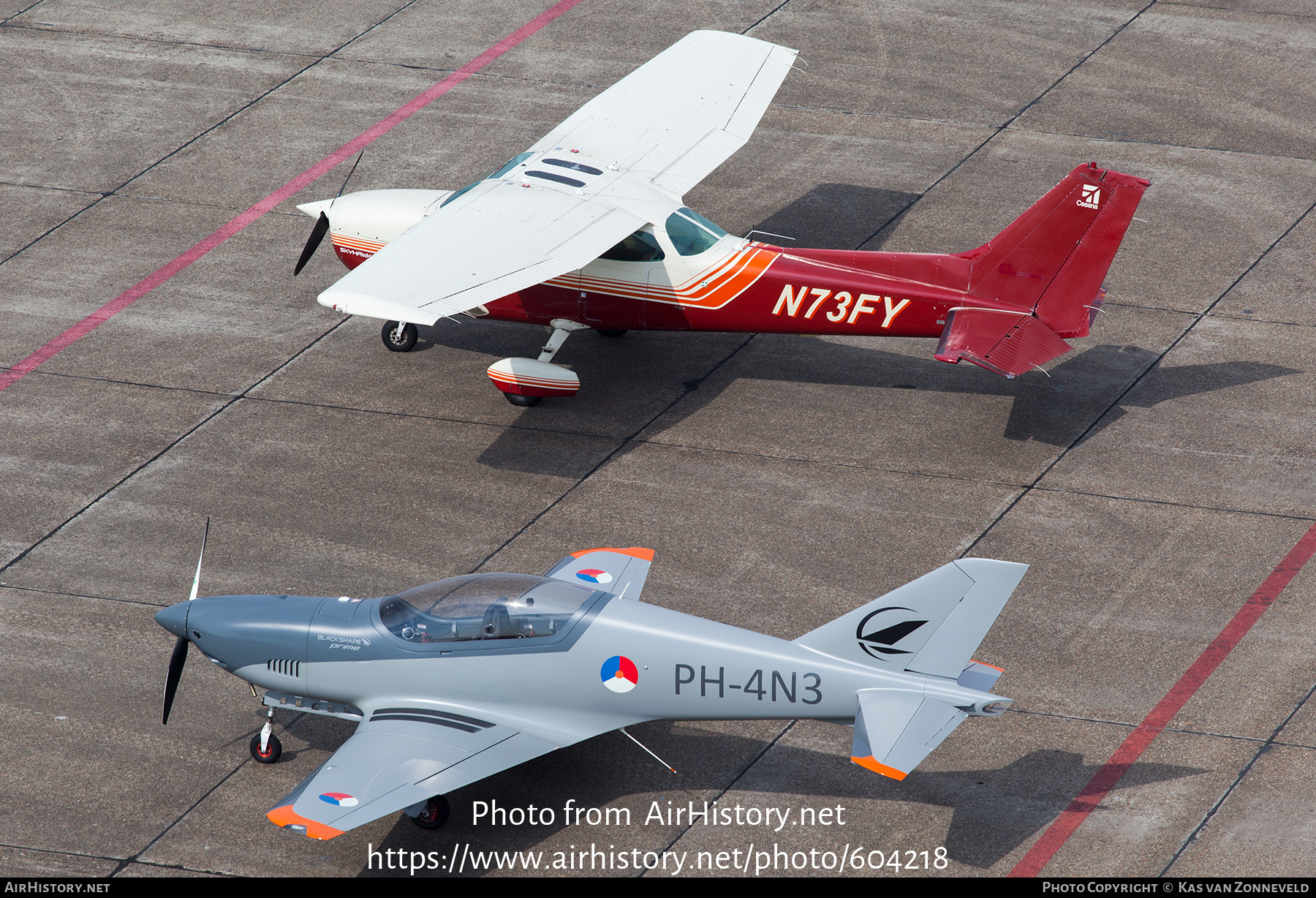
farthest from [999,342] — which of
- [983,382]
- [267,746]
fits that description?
[267,746]

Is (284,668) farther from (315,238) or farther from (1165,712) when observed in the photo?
(315,238)

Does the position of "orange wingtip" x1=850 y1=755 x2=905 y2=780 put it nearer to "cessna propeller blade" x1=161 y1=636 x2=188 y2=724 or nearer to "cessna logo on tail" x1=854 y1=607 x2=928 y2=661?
"cessna logo on tail" x1=854 y1=607 x2=928 y2=661

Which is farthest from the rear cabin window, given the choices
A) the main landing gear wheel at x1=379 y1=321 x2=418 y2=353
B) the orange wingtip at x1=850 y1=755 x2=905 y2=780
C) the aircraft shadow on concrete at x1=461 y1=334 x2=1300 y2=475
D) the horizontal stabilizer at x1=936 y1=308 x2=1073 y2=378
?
the orange wingtip at x1=850 y1=755 x2=905 y2=780

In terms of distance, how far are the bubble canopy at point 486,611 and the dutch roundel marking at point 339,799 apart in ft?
4.45

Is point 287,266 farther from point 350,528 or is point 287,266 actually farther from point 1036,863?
point 1036,863

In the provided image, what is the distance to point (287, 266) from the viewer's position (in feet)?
64.5

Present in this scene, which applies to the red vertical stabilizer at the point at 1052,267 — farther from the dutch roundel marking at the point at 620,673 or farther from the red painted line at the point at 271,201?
the red painted line at the point at 271,201

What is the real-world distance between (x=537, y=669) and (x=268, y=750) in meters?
2.50

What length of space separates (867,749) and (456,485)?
6654mm

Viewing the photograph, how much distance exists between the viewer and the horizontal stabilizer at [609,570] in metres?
12.4

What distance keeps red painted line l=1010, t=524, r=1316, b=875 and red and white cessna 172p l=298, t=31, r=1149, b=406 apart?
3.17 meters

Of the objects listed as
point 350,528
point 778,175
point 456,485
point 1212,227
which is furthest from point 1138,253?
point 350,528

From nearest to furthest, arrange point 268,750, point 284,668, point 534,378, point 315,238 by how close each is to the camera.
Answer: point 284,668, point 268,750, point 534,378, point 315,238

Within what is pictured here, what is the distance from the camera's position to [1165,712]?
12.4 meters
